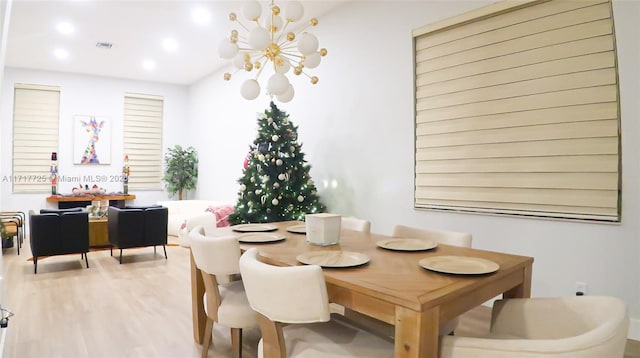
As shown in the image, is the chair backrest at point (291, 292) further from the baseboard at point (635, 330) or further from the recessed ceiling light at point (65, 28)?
the recessed ceiling light at point (65, 28)

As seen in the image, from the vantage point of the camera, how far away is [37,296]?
3.59 m

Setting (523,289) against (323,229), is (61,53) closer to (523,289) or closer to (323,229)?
(323,229)

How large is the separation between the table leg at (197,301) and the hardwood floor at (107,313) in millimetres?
75

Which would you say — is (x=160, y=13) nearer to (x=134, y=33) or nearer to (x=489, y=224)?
(x=134, y=33)

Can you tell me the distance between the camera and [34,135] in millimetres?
7289

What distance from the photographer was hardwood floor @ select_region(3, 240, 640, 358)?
252 cm

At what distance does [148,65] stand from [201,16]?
278cm

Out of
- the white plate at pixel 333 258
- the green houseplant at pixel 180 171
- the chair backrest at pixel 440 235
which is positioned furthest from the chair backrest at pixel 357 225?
the green houseplant at pixel 180 171

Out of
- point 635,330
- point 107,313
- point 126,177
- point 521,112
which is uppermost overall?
point 521,112

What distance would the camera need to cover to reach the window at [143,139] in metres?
8.18

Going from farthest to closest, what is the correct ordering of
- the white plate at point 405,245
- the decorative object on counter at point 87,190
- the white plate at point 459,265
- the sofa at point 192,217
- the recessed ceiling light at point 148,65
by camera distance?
1. the decorative object on counter at point 87,190
2. the recessed ceiling light at point 148,65
3. the sofa at point 192,217
4. the white plate at point 405,245
5. the white plate at point 459,265

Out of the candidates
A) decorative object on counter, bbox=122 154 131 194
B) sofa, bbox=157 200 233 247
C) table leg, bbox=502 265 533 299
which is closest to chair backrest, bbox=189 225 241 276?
table leg, bbox=502 265 533 299

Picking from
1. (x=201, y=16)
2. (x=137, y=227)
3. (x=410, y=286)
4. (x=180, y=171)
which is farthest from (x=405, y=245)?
(x=180, y=171)

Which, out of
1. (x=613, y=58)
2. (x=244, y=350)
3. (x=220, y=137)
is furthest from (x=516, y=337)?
(x=220, y=137)
